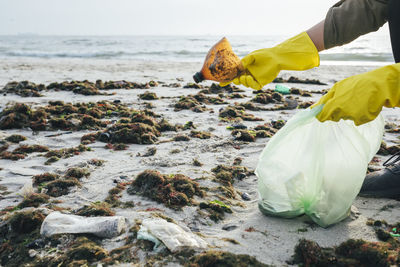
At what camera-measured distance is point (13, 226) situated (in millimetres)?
2389

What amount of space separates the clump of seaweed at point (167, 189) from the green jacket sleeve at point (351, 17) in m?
1.82

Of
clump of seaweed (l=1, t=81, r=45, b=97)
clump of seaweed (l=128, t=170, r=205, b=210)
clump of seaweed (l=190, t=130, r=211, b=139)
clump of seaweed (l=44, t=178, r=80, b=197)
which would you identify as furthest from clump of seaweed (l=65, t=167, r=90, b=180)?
clump of seaweed (l=1, t=81, r=45, b=97)

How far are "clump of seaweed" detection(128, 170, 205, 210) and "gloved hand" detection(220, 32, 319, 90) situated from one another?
1.34 metres

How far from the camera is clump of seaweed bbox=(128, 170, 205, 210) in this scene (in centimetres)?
289

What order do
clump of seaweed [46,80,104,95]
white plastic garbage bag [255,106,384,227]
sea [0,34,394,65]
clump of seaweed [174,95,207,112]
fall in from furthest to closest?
1. sea [0,34,394,65]
2. clump of seaweed [46,80,104,95]
3. clump of seaweed [174,95,207,112]
4. white plastic garbage bag [255,106,384,227]

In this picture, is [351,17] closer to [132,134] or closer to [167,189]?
[167,189]

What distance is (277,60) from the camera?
83.7 inches

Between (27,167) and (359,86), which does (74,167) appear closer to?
(27,167)

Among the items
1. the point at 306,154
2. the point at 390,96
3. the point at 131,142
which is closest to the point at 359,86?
the point at 390,96

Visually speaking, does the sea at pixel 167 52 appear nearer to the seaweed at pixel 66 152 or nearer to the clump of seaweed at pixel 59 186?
the seaweed at pixel 66 152

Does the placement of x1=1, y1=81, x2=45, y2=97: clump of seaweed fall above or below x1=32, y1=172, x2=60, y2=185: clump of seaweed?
above

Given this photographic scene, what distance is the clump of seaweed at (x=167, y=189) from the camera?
2.89 meters

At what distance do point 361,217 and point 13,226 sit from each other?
2940 millimetres

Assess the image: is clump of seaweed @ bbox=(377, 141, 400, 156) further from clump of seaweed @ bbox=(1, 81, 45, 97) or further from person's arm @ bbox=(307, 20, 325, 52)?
clump of seaweed @ bbox=(1, 81, 45, 97)
